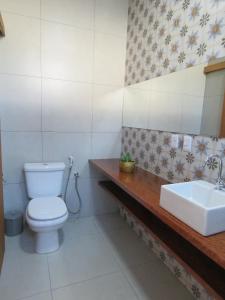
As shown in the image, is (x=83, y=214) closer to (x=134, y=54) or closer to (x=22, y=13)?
(x=134, y=54)

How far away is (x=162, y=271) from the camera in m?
1.76

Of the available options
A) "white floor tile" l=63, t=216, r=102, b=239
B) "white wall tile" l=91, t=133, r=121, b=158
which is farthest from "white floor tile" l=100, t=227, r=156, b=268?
"white wall tile" l=91, t=133, r=121, b=158

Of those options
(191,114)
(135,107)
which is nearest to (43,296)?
(191,114)

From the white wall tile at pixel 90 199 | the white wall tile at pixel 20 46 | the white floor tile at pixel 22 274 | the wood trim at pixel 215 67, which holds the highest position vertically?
the white wall tile at pixel 20 46

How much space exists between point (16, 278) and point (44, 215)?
502mm

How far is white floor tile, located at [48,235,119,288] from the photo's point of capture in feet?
5.41

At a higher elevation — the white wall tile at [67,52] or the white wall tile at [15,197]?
the white wall tile at [67,52]

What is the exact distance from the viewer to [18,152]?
218cm

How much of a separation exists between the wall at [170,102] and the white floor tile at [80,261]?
1294mm

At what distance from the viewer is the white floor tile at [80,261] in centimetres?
165

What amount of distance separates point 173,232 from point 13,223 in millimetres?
1613

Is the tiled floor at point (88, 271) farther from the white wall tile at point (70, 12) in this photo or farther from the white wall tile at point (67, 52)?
the white wall tile at point (70, 12)

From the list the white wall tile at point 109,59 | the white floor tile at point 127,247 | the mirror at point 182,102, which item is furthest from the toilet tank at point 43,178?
the white wall tile at point 109,59

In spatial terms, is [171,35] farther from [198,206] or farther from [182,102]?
[198,206]
